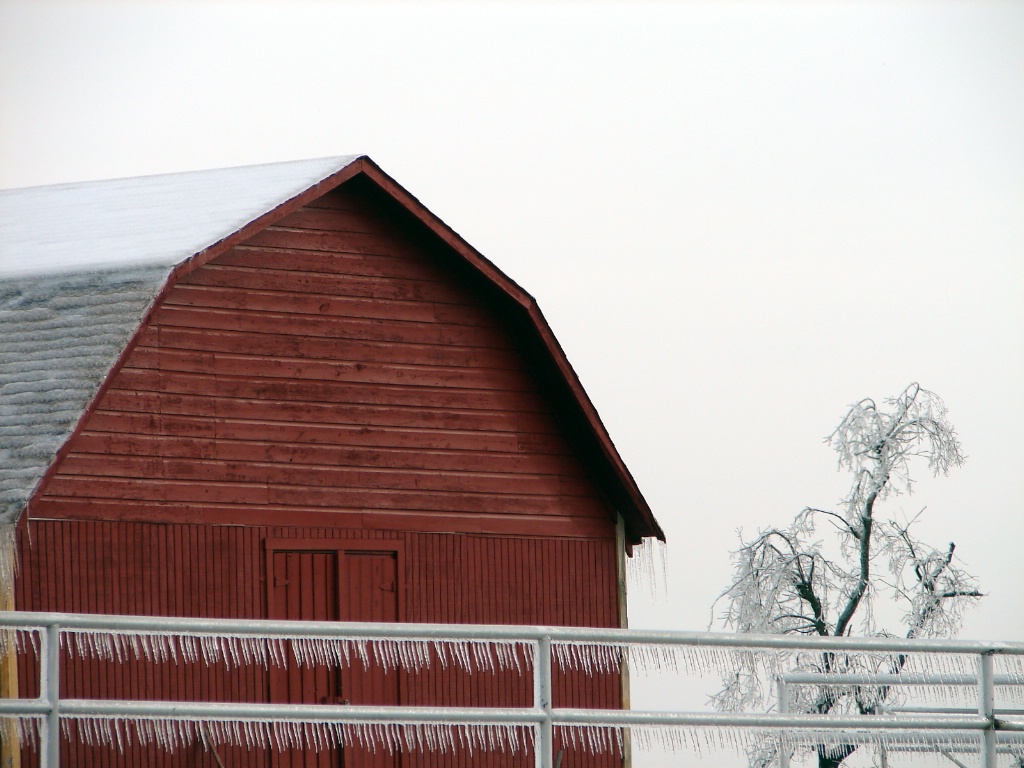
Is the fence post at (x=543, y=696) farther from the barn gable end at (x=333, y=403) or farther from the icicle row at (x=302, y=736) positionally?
the barn gable end at (x=333, y=403)

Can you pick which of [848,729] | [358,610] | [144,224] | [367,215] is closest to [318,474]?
[358,610]

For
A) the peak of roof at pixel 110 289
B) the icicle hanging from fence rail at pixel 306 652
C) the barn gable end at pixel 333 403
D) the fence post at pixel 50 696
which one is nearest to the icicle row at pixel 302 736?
the icicle hanging from fence rail at pixel 306 652

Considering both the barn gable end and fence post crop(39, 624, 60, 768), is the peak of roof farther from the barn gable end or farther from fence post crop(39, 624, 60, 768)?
fence post crop(39, 624, 60, 768)

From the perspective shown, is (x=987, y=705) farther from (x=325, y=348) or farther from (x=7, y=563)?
(x=7, y=563)

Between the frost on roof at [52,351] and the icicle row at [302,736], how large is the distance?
6.63 feet

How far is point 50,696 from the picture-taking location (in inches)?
354

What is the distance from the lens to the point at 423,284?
16.1 metres

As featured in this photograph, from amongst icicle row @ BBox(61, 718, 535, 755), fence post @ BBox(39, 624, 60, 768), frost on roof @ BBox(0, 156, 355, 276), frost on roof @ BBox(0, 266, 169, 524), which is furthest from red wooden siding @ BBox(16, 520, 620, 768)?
fence post @ BBox(39, 624, 60, 768)

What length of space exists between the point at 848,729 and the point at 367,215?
737cm

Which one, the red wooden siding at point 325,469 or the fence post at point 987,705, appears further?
the red wooden siding at point 325,469

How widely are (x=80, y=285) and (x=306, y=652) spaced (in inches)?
154

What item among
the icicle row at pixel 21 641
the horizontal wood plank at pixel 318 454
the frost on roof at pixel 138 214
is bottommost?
the icicle row at pixel 21 641

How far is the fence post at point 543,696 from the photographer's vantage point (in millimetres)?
9648

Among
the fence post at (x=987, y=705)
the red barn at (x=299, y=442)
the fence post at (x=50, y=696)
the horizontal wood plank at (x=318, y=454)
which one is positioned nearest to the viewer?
the fence post at (x=50, y=696)
